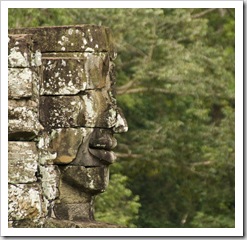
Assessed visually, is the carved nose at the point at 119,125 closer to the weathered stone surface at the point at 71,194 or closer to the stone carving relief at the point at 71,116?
the stone carving relief at the point at 71,116

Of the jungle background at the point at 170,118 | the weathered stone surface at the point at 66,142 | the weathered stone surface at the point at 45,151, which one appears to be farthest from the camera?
the jungle background at the point at 170,118

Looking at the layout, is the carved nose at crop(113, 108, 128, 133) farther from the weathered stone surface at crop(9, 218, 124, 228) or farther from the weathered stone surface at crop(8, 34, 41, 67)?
the weathered stone surface at crop(8, 34, 41, 67)

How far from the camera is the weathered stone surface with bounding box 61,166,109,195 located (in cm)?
1030

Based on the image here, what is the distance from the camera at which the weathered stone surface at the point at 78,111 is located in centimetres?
1020

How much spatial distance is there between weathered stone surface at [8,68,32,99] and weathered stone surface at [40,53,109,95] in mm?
475

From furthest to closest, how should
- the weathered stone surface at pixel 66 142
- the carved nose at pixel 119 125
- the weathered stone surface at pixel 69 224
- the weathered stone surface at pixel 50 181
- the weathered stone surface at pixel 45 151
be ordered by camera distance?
1. the carved nose at pixel 119 125
2. the weathered stone surface at pixel 66 142
3. the weathered stone surface at pixel 50 181
4. the weathered stone surface at pixel 45 151
5. the weathered stone surface at pixel 69 224

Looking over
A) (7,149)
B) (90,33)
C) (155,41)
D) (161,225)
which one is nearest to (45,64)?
(90,33)

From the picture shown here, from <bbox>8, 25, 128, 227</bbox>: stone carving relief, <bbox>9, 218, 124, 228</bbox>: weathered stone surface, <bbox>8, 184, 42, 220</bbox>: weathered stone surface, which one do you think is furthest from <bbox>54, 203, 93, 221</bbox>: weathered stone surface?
<bbox>8, 184, 42, 220</bbox>: weathered stone surface

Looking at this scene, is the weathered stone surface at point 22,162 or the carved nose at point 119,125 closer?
the weathered stone surface at point 22,162

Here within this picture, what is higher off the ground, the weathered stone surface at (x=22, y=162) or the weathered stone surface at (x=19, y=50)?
the weathered stone surface at (x=19, y=50)

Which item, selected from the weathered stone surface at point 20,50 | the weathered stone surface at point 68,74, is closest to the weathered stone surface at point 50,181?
the weathered stone surface at point 68,74

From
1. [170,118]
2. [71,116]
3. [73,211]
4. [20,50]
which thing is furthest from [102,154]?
[170,118]

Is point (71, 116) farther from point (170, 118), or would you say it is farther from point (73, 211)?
point (170, 118)

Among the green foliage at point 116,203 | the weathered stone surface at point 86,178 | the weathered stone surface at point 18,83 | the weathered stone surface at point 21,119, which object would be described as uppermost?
the weathered stone surface at point 18,83
